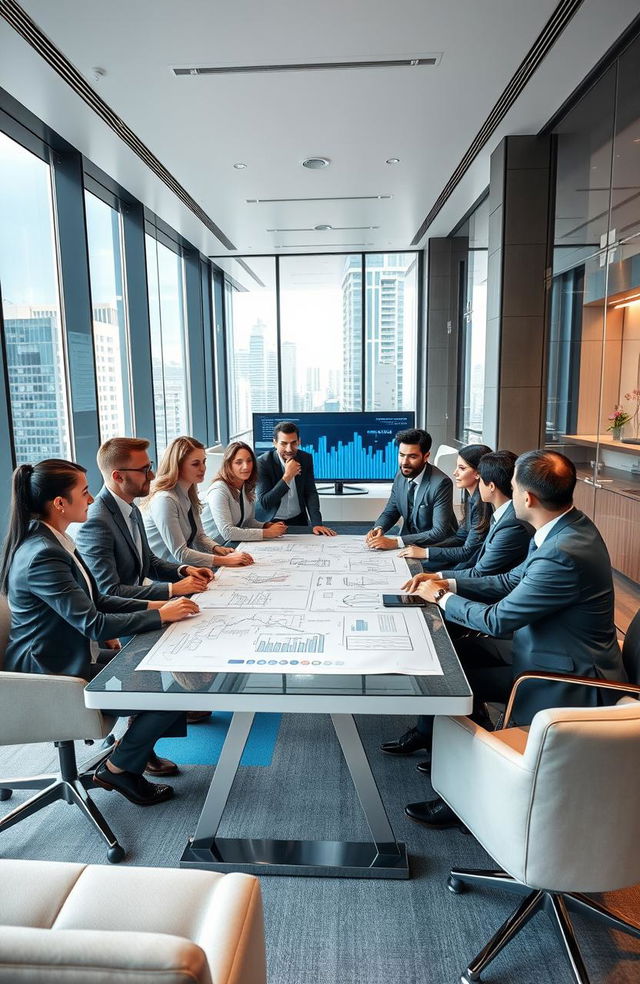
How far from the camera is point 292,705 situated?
160cm

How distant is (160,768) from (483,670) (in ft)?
4.46

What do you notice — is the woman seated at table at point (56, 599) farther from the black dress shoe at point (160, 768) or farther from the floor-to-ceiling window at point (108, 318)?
the floor-to-ceiling window at point (108, 318)

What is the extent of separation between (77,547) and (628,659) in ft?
6.78

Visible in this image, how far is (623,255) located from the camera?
11.9ft

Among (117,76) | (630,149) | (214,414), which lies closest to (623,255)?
(630,149)

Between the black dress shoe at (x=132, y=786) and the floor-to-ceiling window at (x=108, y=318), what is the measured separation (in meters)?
3.67

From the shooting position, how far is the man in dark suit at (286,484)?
14.3 ft

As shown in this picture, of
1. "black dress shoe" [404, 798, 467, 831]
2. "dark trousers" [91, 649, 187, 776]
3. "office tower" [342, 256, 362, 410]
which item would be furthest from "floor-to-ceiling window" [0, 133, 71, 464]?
"office tower" [342, 256, 362, 410]

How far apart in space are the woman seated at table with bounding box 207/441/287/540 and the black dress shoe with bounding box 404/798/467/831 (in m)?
1.68

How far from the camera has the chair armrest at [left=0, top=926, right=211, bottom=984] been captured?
0.70m

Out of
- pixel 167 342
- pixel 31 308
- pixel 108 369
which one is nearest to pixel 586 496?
pixel 31 308

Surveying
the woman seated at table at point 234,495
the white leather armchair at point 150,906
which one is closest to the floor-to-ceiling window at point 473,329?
the woman seated at table at point 234,495

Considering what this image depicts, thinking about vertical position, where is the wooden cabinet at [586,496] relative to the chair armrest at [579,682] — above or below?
above

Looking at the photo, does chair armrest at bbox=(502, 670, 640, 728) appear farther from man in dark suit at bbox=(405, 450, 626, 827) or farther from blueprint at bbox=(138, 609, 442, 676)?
blueprint at bbox=(138, 609, 442, 676)
